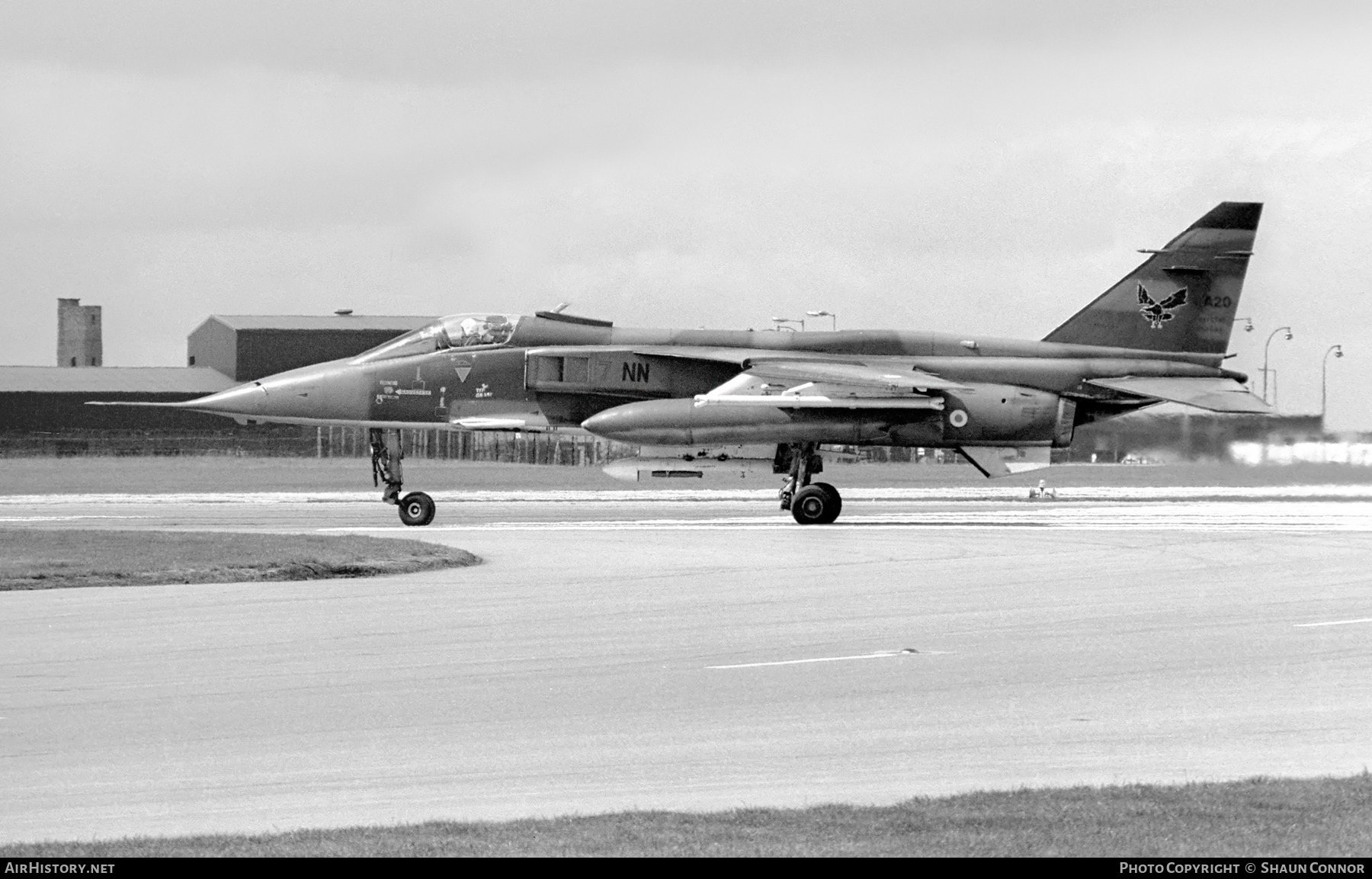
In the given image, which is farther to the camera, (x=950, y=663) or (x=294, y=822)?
(x=950, y=663)

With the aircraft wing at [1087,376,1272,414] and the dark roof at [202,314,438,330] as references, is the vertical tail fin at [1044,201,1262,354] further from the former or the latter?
the dark roof at [202,314,438,330]

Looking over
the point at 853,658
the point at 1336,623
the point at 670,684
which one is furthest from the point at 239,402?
the point at 1336,623

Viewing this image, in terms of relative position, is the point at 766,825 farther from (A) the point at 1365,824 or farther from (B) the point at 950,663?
(B) the point at 950,663

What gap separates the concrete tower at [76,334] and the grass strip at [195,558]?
80356 millimetres

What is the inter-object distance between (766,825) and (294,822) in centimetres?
216

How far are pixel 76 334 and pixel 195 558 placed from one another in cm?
8574

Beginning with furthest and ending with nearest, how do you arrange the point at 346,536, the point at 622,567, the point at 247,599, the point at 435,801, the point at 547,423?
the point at 547,423 < the point at 346,536 < the point at 622,567 < the point at 247,599 < the point at 435,801

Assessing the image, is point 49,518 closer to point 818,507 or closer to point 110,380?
point 818,507

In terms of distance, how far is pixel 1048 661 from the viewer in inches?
523

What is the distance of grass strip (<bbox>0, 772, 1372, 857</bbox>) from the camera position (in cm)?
734

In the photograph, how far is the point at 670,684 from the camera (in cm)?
1220

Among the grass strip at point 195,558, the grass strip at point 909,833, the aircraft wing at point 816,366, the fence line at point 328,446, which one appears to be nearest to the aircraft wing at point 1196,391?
the aircraft wing at point 816,366

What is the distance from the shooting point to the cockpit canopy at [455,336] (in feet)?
104

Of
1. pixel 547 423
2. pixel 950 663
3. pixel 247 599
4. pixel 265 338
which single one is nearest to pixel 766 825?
pixel 950 663
